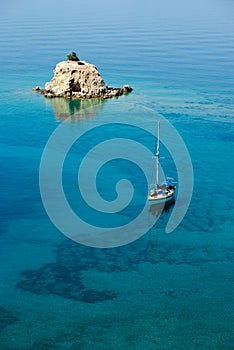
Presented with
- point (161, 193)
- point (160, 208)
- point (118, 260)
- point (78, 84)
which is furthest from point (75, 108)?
point (118, 260)

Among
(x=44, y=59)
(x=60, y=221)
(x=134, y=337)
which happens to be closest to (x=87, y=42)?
(x=44, y=59)

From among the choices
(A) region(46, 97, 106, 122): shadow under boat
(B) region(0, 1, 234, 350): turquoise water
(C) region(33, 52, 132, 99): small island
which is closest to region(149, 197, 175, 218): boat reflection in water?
(B) region(0, 1, 234, 350): turquoise water

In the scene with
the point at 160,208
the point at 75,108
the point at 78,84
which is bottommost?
the point at 160,208

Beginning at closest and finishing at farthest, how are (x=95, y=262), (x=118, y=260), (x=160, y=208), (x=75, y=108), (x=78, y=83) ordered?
(x=95, y=262) < (x=118, y=260) < (x=160, y=208) < (x=75, y=108) < (x=78, y=83)

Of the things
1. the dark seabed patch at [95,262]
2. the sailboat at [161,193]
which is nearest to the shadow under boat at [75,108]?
the sailboat at [161,193]

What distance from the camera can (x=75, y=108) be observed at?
344ft

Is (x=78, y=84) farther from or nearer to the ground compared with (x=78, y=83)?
nearer to the ground

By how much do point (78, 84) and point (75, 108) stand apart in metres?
10.3

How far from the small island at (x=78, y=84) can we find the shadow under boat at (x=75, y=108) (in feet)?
6.60

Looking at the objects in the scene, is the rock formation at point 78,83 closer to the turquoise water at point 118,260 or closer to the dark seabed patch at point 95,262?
the turquoise water at point 118,260

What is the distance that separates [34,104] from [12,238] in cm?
5692

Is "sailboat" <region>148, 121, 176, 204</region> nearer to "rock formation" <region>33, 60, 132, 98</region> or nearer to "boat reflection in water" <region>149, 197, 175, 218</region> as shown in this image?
"boat reflection in water" <region>149, 197, 175, 218</region>

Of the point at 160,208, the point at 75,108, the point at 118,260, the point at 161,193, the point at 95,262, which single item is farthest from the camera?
the point at 75,108

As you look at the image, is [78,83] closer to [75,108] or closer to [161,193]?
[75,108]
